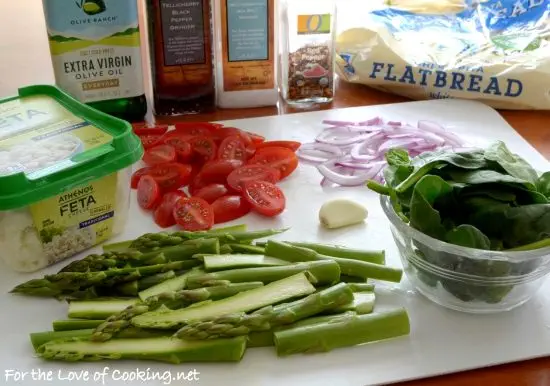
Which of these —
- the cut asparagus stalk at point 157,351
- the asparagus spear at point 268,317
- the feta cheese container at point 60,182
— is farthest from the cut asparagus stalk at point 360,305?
the feta cheese container at point 60,182

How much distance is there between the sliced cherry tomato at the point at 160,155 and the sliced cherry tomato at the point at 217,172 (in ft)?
0.21

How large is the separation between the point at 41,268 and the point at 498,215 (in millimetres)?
548

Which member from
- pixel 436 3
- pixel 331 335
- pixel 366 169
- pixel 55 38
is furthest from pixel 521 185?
pixel 436 3

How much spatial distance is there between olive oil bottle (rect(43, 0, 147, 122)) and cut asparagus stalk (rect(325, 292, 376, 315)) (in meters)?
0.62

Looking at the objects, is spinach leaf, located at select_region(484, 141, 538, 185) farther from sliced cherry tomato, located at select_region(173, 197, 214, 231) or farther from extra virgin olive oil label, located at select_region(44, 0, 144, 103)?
extra virgin olive oil label, located at select_region(44, 0, 144, 103)

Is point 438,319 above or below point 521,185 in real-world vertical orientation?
below

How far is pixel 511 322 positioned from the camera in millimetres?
799

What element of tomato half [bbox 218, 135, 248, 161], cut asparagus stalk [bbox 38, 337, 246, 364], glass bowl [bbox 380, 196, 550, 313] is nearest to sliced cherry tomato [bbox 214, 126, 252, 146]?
tomato half [bbox 218, 135, 248, 161]

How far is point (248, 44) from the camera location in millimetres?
1290

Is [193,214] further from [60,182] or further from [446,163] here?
[446,163]

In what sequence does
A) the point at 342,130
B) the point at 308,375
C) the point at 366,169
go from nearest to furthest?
1. the point at 308,375
2. the point at 366,169
3. the point at 342,130

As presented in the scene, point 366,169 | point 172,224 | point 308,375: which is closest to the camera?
point 308,375

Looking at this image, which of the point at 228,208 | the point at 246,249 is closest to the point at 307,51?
the point at 228,208

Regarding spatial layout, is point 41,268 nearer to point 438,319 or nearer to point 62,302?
point 62,302
